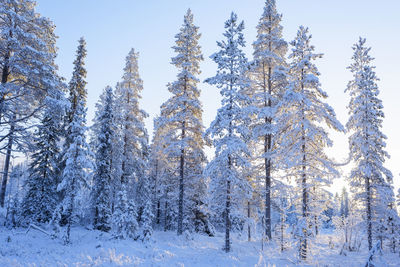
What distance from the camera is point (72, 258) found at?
1172cm

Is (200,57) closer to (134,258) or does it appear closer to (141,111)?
(141,111)

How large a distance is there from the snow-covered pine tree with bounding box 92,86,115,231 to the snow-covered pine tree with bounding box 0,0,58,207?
9.76m

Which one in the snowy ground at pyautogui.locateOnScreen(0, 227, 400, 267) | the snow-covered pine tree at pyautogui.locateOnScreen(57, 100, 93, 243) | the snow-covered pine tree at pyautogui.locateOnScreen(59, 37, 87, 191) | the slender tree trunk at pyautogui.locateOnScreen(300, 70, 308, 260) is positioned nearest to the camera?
the snowy ground at pyautogui.locateOnScreen(0, 227, 400, 267)

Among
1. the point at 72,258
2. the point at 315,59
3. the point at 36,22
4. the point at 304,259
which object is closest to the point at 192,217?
the point at 304,259

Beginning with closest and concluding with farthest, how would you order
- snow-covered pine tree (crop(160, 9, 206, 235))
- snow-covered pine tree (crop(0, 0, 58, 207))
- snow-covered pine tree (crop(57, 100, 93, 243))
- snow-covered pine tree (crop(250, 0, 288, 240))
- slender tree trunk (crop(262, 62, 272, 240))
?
snow-covered pine tree (crop(0, 0, 58, 207)), snow-covered pine tree (crop(57, 100, 93, 243)), slender tree trunk (crop(262, 62, 272, 240)), snow-covered pine tree (crop(250, 0, 288, 240)), snow-covered pine tree (crop(160, 9, 206, 235))

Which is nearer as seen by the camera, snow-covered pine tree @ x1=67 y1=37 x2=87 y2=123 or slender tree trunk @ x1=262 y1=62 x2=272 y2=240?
slender tree trunk @ x1=262 y1=62 x2=272 y2=240

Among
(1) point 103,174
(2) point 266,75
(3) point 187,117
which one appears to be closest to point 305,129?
(2) point 266,75

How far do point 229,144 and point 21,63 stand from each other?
12.7 m

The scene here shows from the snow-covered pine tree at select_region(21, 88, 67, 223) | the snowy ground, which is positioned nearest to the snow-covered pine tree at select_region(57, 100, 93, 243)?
the snow-covered pine tree at select_region(21, 88, 67, 223)

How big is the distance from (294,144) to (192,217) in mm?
17280

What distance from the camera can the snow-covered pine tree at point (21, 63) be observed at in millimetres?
13469

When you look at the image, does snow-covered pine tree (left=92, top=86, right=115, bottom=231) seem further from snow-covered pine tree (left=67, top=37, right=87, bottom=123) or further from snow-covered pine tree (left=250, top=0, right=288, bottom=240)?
snow-covered pine tree (left=250, top=0, right=288, bottom=240)

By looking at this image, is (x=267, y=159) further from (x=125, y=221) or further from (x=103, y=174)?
(x=103, y=174)

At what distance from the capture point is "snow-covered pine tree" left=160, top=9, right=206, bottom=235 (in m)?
23.1
